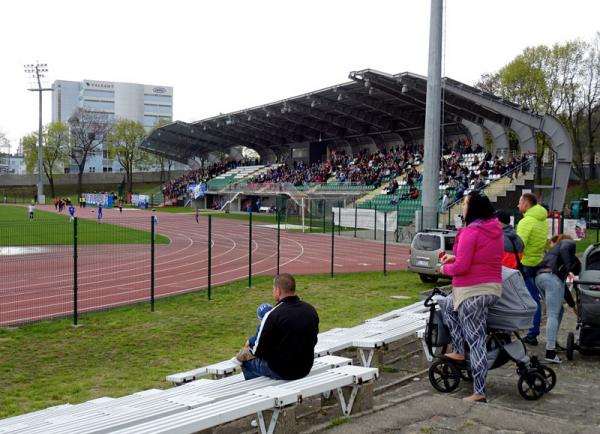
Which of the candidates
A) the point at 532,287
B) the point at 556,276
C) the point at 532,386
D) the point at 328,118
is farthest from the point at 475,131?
the point at 532,386

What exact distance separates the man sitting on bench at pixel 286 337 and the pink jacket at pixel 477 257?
146cm

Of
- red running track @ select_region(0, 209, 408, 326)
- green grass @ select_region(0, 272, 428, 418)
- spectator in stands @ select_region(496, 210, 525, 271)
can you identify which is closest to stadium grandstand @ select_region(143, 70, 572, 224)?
red running track @ select_region(0, 209, 408, 326)

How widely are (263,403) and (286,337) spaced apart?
800 mm

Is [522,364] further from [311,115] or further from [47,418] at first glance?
[311,115]

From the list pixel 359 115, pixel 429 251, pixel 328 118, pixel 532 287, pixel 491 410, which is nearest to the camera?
pixel 491 410

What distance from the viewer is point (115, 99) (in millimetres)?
157250

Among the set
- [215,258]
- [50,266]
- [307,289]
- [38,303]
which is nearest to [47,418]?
[38,303]

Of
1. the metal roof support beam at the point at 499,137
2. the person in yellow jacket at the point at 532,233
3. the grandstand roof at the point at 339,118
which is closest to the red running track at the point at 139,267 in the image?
the person in yellow jacket at the point at 532,233

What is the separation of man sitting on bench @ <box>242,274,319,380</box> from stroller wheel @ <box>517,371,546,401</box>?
221cm

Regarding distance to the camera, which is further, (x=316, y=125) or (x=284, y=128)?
(x=284, y=128)

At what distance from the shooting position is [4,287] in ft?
54.4

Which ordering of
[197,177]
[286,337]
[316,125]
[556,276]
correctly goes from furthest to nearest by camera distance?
[197,177]
[316,125]
[556,276]
[286,337]

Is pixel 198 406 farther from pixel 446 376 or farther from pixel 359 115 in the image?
pixel 359 115

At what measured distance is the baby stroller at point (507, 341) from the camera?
617 cm
